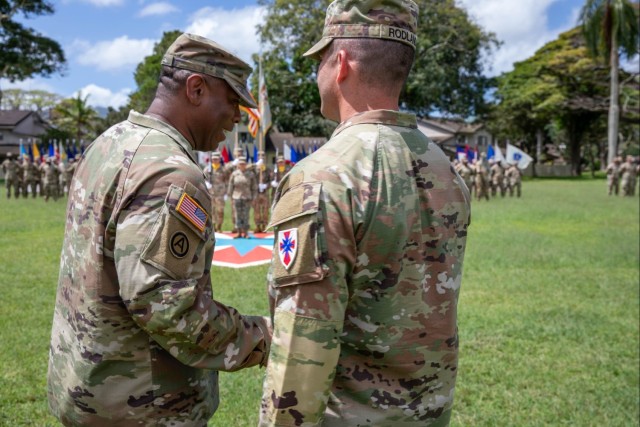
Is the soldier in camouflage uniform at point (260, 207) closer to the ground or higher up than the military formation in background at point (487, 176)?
Result: closer to the ground

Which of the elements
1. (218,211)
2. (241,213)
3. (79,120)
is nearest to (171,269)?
(241,213)

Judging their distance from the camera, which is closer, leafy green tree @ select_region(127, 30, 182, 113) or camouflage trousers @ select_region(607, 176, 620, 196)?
camouflage trousers @ select_region(607, 176, 620, 196)

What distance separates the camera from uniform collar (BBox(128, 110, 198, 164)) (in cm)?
199

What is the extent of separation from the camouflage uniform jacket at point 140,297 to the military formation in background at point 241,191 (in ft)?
29.1

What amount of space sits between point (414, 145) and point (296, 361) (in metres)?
0.72

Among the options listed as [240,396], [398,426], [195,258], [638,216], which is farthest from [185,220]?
[638,216]

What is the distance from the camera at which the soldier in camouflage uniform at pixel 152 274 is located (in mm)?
1742

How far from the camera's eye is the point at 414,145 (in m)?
1.75

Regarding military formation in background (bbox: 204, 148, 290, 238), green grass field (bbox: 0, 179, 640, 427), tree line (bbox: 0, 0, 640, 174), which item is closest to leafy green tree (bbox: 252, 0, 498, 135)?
tree line (bbox: 0, 0, 640, 174)

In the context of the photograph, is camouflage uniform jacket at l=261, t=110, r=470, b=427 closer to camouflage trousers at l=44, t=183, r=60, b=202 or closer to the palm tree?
camouflage trousers at l=44, t=183, r=60, b=202

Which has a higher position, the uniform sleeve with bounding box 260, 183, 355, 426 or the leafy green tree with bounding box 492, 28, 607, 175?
the leafy green tree with bounding box 492, 28, 607, 175

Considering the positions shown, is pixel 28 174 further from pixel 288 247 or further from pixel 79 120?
pixel 79 120

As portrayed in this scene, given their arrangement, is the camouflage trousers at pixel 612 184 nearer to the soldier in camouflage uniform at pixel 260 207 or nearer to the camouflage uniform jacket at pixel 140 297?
the soldier in camouflage uniform at pixel 260 207

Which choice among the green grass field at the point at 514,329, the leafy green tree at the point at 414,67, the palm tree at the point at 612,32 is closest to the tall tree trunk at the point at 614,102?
the palm tree at the point at 612,32
